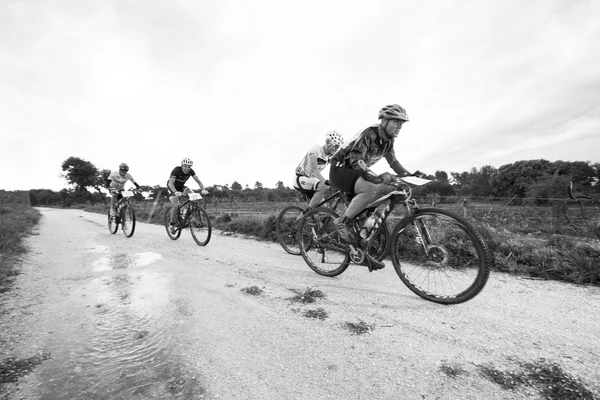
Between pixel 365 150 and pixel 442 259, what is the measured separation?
1.49 m

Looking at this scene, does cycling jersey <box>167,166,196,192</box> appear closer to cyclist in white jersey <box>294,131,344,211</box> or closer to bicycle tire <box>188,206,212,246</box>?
bicycle tire <box>188,206,212,246</box>

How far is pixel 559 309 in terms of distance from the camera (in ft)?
7.95

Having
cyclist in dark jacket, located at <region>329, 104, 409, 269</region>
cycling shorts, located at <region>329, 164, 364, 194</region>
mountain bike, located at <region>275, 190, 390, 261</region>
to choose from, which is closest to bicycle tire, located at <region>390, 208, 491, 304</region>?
mountain bike, located at <region>275, 190, 390, 261</region>

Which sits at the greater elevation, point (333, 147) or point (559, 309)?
point (333, 147)

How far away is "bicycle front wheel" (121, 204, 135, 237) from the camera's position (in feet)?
24.8

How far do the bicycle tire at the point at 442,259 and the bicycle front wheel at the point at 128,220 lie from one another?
24.1 feet

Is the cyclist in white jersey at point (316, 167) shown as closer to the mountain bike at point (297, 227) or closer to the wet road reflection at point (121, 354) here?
the mountain bike at point (297, 227)

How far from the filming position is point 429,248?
2922 millimetres

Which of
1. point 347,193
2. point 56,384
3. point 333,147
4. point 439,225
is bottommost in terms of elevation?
point 56,384

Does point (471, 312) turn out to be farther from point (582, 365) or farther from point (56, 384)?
point (56, 384)

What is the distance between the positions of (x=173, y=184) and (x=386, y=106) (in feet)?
20.3

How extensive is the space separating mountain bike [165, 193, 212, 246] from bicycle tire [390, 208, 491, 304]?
4.73 meters

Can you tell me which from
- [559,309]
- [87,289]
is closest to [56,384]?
[87,289]

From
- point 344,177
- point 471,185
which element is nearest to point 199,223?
point 344,177
